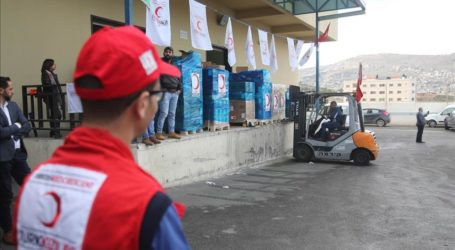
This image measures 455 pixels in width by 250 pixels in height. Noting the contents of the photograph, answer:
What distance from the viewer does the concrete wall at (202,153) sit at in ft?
25.1

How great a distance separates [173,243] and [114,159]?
308 millimetres

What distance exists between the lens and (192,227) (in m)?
5.91

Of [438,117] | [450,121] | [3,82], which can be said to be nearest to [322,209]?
[3,82]

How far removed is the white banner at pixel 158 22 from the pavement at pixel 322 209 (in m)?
2.94

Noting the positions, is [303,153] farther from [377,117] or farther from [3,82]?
[377,117]

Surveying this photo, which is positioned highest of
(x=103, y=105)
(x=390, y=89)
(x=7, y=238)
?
(x=390, y=89)

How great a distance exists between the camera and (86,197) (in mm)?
1217

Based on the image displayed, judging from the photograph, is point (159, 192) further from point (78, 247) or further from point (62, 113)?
point (62, 113)

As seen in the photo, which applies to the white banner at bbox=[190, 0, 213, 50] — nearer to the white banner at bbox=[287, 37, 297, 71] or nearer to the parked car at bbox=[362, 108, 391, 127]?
the white banner at bbox=[287, 37, 297, 71]

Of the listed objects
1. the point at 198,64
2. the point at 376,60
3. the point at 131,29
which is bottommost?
the point at 131,29

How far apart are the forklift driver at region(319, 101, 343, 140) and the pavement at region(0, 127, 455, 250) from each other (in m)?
1.58

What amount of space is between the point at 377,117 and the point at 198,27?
25.8m

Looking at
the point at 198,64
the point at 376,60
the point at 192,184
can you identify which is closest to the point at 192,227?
the point at 192,184

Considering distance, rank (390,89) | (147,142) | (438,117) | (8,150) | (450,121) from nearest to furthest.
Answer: (8,150) < (147,142) < (450,121) < (438,117) < (390,89)
